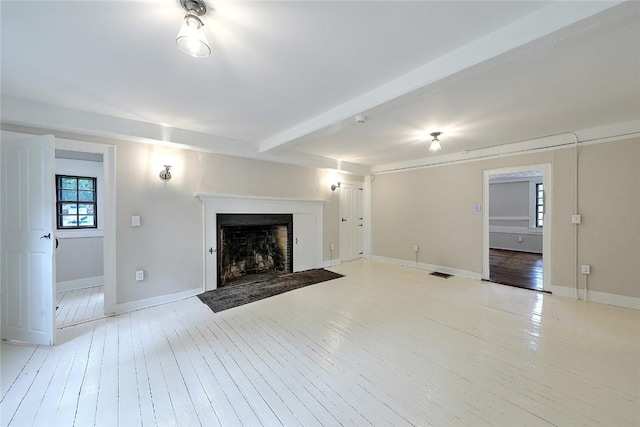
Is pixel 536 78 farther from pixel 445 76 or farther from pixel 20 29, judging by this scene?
pixel 20 29

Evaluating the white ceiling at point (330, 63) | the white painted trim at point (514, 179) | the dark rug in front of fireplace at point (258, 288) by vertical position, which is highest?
the white ceiling at point (330, 63)

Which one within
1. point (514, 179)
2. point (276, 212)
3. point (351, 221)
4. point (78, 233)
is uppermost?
point (514, 179)

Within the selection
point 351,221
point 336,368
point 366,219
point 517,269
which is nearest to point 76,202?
point 336,368

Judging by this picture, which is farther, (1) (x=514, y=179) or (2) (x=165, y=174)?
(1) (x=514, y=179)

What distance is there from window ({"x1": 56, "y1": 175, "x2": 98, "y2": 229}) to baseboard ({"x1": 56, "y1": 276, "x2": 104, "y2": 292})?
2.91ft

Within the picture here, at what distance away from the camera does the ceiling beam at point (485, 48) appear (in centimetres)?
138

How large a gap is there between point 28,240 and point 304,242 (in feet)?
12.4

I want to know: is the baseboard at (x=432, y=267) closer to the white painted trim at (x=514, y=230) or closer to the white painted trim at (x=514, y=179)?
the white painted trim at (x=514, y=230)

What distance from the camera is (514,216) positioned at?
7.78 meters

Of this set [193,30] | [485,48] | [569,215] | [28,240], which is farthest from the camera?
[569,215]

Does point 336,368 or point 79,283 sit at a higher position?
point 79,283

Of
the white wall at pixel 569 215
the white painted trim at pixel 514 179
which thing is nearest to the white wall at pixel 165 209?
the white wall at pixel 569 215

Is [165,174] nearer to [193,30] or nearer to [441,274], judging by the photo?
[193,30]

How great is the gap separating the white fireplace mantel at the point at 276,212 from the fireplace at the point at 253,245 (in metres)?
0.11
